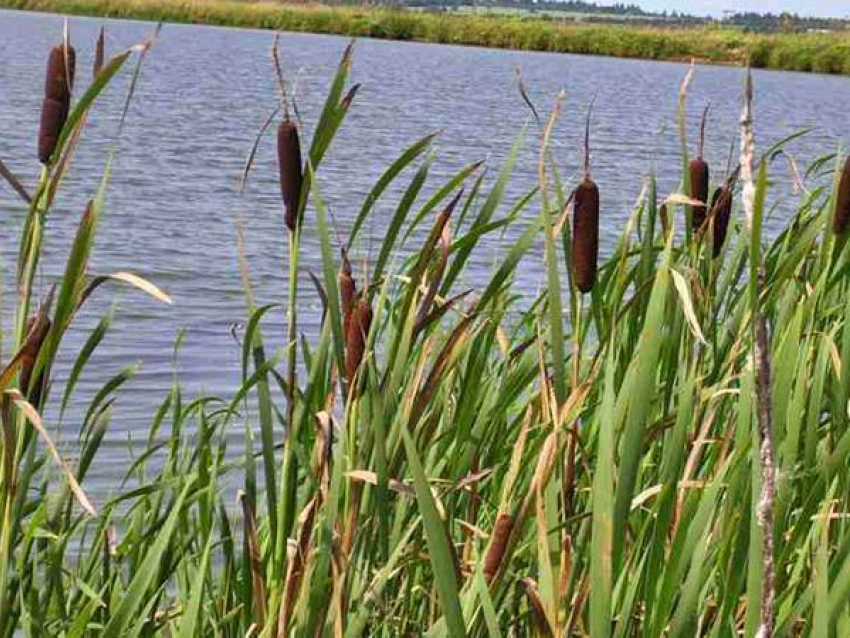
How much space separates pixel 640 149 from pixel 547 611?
17.0 m

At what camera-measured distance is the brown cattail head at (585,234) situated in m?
1.59

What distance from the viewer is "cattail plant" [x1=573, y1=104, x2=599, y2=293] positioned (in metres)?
1.59

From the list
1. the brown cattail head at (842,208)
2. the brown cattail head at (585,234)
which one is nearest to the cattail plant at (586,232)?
the brown cattail head at (585,234)

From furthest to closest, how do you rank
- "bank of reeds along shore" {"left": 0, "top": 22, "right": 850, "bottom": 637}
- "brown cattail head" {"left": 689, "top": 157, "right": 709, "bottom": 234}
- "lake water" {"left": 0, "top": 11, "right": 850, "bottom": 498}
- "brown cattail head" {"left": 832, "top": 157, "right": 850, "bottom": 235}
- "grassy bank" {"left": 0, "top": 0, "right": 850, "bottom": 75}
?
"grassy bank" {"left": 0, "top": 0, "right": 850, "bottom": 75}
"lake water" {"left": 0, "top": 11, "right": 850, "bottom": 498}
"brown cattail head" {"left": 689, "top": 157, "right": 709, "bottom": 234}
"brown cattail head" {"left": 832, "top": 157, "right": 850, "bottom": 235}
"bank of reeds along shore" {"left": 0, "top": 22, "right": 850, "bottom": 637}

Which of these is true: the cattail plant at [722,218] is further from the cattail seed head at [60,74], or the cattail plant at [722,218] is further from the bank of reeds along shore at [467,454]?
the cattail seed head at [60,74]

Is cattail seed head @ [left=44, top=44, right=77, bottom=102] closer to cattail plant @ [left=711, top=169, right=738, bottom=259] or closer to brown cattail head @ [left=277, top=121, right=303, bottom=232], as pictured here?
brown cattail head @ [left=277, top=121, right=303, bottom=232]

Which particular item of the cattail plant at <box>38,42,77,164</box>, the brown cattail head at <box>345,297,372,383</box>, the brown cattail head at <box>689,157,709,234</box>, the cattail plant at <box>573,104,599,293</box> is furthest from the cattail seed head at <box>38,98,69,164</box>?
the brown cattail head at <box>689,157,709,234</box>

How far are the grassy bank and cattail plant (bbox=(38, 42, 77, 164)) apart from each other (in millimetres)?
42956

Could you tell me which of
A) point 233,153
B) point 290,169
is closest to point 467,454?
point 290,169

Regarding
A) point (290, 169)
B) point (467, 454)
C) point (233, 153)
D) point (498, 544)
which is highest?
point (290, 169)

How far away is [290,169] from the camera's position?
1453mm

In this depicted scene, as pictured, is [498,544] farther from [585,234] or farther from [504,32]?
[504,32]

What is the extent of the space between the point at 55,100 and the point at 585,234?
1.70 ft

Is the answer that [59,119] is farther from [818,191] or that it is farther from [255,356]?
[818,191]
